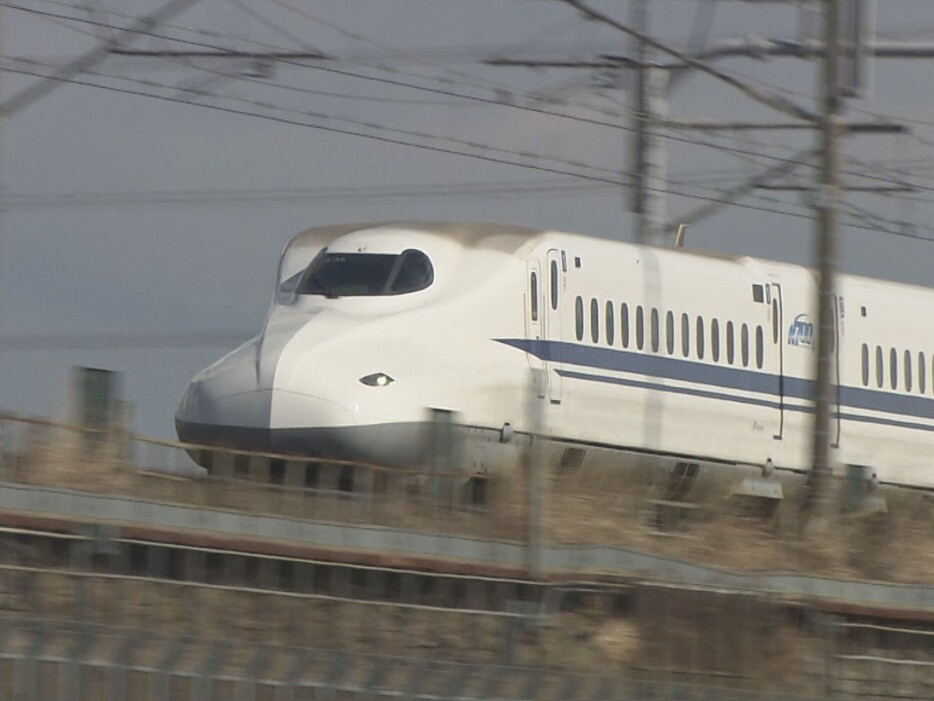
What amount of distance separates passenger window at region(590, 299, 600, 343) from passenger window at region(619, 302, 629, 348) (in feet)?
1.41

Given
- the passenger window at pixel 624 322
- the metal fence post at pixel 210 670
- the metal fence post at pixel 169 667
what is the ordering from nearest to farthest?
1. the metal fence post at pixel 169 667
2. the metal fence post at pixel 210 670
3. the passenger window at pixel 624 322

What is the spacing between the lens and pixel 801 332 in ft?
84.3

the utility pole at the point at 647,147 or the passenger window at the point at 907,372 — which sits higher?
the utility pole at the point at 647,147

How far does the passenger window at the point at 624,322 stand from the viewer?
23.4 meters

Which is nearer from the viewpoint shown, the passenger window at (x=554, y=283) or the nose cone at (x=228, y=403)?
the nose cone at (x=228, y=403)

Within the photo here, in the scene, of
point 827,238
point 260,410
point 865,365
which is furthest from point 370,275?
point 865,365

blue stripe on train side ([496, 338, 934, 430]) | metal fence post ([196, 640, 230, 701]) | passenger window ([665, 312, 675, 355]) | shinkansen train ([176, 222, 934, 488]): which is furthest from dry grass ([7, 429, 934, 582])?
metal fence post ([196, 640, 230, 701])

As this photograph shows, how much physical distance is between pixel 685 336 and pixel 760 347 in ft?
A: 3.80

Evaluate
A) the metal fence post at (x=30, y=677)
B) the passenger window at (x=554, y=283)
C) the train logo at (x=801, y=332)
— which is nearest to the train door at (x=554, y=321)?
the passenger window at (x=554, y=283)

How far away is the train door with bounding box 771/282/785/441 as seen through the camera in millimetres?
25219

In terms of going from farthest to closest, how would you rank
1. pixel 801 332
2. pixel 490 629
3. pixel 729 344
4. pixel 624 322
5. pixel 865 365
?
pixel 865 365 < pixel 801 332 < pixel 729 344 < pixel 624 322 < pixel 490 629

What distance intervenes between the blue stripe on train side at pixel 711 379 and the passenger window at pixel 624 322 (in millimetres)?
142

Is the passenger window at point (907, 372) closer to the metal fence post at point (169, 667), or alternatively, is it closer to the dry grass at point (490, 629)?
the dry grass at point (490, 629)

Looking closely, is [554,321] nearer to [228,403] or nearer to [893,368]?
[228,403]
